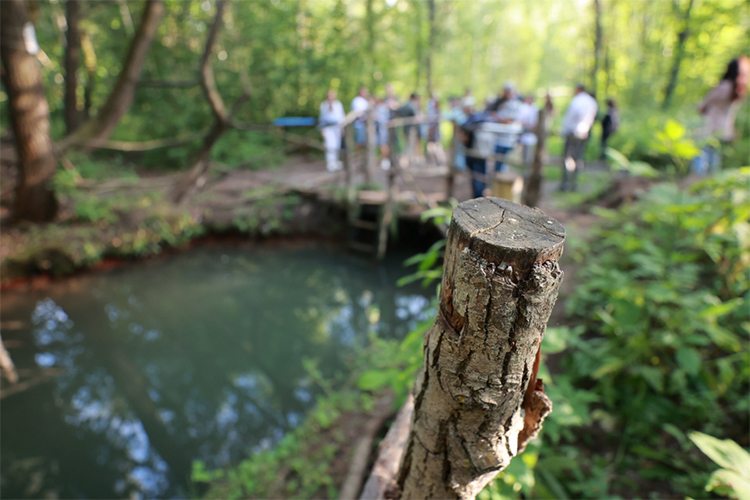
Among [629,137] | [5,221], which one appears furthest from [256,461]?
[629,137]

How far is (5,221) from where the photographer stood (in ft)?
22.0

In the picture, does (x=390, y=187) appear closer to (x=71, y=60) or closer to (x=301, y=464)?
(x=301, y=464)

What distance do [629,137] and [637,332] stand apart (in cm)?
737

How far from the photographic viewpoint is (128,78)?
6.40m

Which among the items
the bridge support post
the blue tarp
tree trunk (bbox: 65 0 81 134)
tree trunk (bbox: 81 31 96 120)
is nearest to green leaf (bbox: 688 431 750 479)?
the bridge support post

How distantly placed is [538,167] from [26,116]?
7546mm

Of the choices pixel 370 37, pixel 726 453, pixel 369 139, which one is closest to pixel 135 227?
pixel 369 139

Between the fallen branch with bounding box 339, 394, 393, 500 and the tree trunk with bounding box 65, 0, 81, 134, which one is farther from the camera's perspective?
the tree trunk with bounding box 65, 0, 81, 134

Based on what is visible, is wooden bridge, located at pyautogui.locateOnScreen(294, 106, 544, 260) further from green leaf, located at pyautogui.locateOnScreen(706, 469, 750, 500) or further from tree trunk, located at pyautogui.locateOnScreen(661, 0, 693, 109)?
tree trunk, located at pyautogui.locateOnScreen(661, 0, 693, 109)

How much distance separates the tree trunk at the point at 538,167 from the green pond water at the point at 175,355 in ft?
6.80

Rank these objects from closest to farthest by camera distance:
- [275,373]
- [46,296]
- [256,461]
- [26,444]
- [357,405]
→ [256,461]
[357,405]
[26,444]
[275,373]
[46,296]

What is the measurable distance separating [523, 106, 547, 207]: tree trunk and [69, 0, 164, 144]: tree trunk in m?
5.81

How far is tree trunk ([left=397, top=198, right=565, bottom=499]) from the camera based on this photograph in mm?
921

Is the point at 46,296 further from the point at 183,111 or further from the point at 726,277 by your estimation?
the point at 726,277
